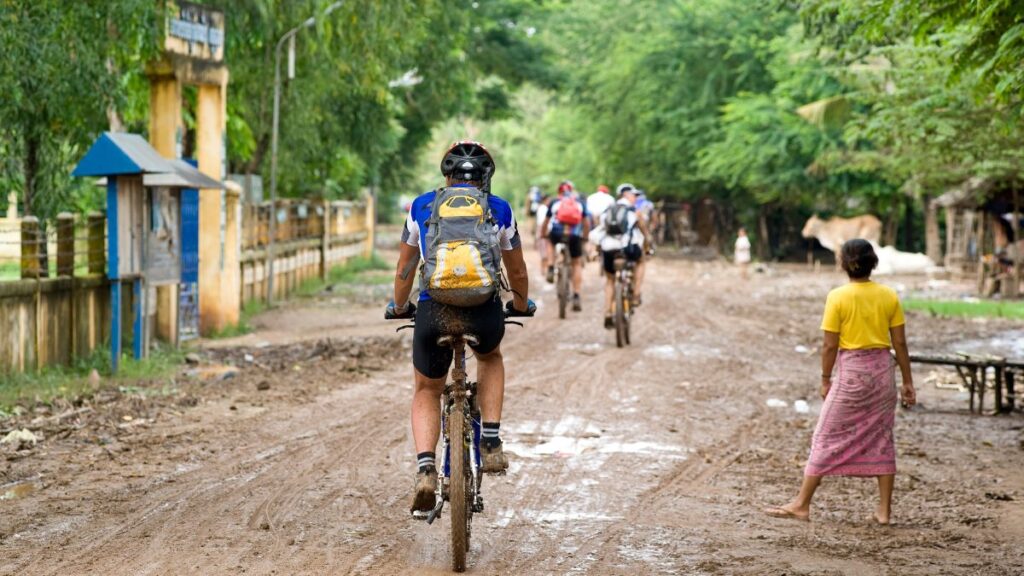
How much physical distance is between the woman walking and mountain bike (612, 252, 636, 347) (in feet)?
27.9

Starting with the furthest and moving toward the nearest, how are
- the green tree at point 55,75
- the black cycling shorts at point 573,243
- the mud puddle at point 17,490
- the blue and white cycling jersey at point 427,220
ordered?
the black cycling shorts at point 573,243, the green tree at point 55,75, the mud puddle at point 17,490, the blue and white cycling jersey at point 427,220

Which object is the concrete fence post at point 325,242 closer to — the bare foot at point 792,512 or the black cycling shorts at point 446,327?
the bare foot at point 792,512

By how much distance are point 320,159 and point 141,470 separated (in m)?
20.7

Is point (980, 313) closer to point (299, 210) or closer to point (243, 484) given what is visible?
point (299, 210)

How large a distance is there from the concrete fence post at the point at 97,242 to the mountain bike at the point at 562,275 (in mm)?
7809

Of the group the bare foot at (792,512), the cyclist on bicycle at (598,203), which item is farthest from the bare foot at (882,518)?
the cyclist on bicycle at (598,203)

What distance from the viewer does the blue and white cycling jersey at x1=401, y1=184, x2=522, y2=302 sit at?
6.40m

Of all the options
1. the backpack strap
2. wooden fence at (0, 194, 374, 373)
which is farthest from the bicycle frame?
wooden fence at (0, 194, 374, 373)

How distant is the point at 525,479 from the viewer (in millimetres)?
8680

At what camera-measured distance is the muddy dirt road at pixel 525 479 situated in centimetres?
659

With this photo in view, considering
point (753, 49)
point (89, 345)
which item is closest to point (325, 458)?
point (89, 345)

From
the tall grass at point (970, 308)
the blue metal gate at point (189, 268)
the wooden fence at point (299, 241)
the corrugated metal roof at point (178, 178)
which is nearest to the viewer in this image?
the corrugated metal roof at point (178, 178)

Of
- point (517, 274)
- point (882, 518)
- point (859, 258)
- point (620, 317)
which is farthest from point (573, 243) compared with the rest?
point (517, 274)

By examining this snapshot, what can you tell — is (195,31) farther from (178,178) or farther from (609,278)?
(609,278)
